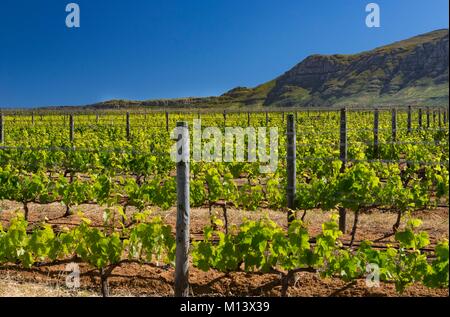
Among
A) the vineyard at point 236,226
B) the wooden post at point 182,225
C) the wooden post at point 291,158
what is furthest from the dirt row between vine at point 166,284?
the wooden post at point 291,158

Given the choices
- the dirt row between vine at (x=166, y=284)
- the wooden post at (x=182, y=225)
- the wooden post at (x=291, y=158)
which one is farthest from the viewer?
the wooden post at (x=291, y=158)

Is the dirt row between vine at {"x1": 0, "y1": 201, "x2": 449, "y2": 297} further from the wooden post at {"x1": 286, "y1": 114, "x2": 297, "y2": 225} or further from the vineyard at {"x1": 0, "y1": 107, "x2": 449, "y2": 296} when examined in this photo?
the wooden post at {"x1": 286, "y1": 114, "x2": 297, "y2": 225}

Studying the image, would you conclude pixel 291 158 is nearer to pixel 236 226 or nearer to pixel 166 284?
pixel 236 226

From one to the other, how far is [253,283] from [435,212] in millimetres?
5436

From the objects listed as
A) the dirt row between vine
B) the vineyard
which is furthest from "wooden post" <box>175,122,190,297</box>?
the dirt row between vine

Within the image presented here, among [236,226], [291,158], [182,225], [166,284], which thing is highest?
[291,158]

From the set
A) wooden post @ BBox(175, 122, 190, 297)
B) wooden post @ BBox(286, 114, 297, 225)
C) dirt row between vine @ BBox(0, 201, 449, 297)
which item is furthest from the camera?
wooden post @ BBox(286, 114, 297, 225)

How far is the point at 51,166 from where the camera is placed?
13773mm

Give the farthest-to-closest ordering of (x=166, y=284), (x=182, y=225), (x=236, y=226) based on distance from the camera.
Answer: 1. (x=236, y=226)
2. (x=166, y=284)
3. (x=182, y=225)

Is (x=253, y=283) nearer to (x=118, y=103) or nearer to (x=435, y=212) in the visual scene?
(x=435, y=212)

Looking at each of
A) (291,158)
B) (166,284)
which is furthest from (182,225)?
(291,158)

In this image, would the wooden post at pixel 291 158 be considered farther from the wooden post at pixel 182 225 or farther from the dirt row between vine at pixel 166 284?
the wooden post at pixel 182 225

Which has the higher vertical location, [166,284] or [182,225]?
[182,225]
